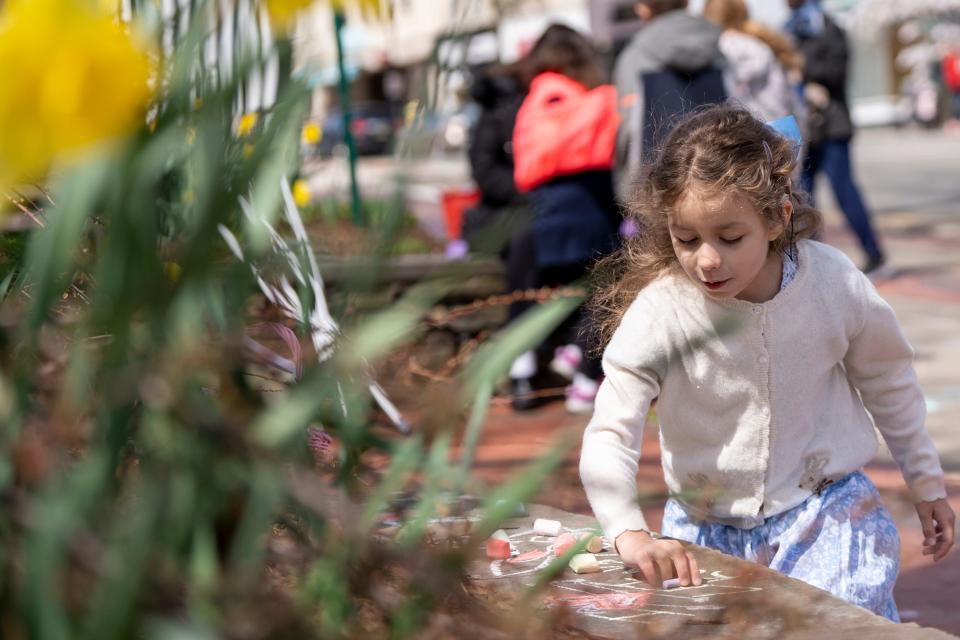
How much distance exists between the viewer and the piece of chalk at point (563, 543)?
2.17m

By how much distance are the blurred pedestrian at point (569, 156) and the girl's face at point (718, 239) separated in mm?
3131

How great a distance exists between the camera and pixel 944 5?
30047 mm

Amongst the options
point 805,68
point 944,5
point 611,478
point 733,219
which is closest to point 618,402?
point 611,478

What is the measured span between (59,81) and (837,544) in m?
1.99

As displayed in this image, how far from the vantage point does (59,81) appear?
713 millimetres

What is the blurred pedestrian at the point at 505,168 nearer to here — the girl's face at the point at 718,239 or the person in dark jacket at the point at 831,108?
the person in dark jacket at the point at 831,108

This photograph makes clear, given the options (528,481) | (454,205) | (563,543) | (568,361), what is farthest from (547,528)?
(454,205)

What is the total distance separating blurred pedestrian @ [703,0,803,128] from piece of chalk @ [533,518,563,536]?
12.6 ft

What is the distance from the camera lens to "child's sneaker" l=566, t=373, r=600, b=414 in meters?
5.39

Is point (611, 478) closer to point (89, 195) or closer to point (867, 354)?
point (867, 354)

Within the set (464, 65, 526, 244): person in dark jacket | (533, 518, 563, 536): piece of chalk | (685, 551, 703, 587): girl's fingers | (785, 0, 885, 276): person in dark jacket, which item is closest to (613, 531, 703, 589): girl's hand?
(685, 551, 703, 587): girl's fingers

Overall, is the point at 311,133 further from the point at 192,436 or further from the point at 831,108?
the point at 192,436

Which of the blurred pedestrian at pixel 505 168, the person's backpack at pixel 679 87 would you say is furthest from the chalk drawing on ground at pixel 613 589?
the blurred pedestrian at pixel 505 168

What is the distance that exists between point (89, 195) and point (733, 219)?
168cm
